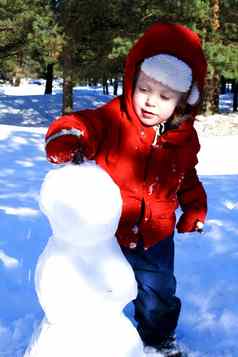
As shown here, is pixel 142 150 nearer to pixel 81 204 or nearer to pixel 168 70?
pixel 168 70

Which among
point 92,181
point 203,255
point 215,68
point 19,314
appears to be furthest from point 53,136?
point 215,68

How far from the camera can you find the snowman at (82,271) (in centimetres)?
163

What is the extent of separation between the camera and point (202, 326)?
3.01 meters

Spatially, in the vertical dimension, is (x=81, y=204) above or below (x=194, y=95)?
below

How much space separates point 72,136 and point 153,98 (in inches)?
15.6

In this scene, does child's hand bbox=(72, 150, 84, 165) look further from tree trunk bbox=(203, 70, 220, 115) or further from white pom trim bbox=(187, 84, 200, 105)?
tree trunk bbox=(203, 70, 220, 115)

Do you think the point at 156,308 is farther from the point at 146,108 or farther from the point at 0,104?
the point at 0,104

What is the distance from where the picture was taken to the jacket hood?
2.16m

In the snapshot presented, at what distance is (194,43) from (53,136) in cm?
71

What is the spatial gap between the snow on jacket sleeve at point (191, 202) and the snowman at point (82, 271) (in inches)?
34.8

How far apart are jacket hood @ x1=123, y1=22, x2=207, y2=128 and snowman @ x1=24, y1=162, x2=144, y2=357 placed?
57 centimetres

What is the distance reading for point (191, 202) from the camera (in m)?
2.64

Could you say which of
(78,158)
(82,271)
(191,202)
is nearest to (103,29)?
(191,202)

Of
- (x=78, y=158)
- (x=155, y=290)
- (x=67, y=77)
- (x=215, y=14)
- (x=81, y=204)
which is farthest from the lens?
(x=67, y=77)
